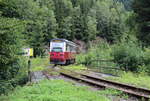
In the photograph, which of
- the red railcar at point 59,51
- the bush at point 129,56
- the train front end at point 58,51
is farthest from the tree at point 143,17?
the train front end at point 58,51

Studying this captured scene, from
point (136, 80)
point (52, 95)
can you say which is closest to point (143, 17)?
point (136, 80)

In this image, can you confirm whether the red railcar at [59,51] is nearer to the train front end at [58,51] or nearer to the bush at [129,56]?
the train front end at [58,51]

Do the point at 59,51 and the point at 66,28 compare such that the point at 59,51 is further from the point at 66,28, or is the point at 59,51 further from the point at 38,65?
the point at 66,28

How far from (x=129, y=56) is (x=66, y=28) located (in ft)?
182

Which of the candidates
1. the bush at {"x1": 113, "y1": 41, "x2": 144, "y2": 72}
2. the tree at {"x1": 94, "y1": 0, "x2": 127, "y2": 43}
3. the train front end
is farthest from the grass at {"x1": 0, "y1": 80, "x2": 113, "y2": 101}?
the tree at {"x1": 94, "y1": 0, "x2": 127, "y2": 43}

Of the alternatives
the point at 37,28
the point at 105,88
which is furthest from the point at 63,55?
the point at 37,28

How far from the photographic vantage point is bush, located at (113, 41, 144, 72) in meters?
18.5

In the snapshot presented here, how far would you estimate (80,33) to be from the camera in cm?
7981

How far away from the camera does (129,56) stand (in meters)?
18.8

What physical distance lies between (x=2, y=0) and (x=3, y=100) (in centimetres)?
389

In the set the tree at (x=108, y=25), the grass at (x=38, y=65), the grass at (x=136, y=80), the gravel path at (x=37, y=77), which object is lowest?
the grass at (x=136, y=80)

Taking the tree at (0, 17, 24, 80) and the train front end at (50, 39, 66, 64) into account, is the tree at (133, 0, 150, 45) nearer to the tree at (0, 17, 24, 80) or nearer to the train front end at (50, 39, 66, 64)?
the train front end at (50, 39, 66, 64)

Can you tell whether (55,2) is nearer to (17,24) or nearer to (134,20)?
(134,20)

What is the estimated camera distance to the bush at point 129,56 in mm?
18531
